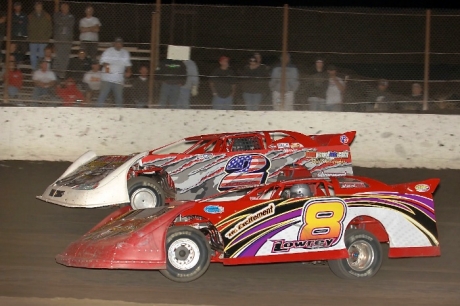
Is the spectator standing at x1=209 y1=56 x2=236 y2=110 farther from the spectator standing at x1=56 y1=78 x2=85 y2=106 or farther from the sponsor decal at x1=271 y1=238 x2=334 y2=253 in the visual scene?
the sponsor decal at x1=271 y1=238 x2=334 y2=253

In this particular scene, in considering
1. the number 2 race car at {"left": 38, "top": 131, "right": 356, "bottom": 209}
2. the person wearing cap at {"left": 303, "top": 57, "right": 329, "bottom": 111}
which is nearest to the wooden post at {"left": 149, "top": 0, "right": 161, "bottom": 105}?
the person wearing cap at {"left": 303, "top": 57, "right": 329, "bottom": 111}

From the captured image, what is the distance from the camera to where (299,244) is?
7906mm

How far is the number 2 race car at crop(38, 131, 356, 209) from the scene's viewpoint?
10547 mm

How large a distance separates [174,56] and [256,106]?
71.0 inches

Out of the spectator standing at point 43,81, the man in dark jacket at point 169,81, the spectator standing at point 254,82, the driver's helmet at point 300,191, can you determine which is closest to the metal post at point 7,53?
the spectator standing at point 43,81

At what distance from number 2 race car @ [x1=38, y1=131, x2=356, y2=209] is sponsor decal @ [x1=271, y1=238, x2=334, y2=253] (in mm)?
2339

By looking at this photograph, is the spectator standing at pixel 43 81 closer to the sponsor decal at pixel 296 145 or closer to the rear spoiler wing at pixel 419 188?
the sponsor decal at pixel 296 145

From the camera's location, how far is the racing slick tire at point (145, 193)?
10703 mm

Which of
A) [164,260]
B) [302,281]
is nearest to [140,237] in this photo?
[164,260]

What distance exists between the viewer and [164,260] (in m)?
7.50

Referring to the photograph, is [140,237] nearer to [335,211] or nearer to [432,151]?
[335,211]

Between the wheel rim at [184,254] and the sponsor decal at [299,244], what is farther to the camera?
the sponsor decal at [299,244]

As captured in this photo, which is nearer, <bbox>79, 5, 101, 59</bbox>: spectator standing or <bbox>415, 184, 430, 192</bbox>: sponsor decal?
<bbox>415, 184, 430, 192</bbox>: sponsor decal

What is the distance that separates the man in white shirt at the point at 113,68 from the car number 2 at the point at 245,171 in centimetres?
418
